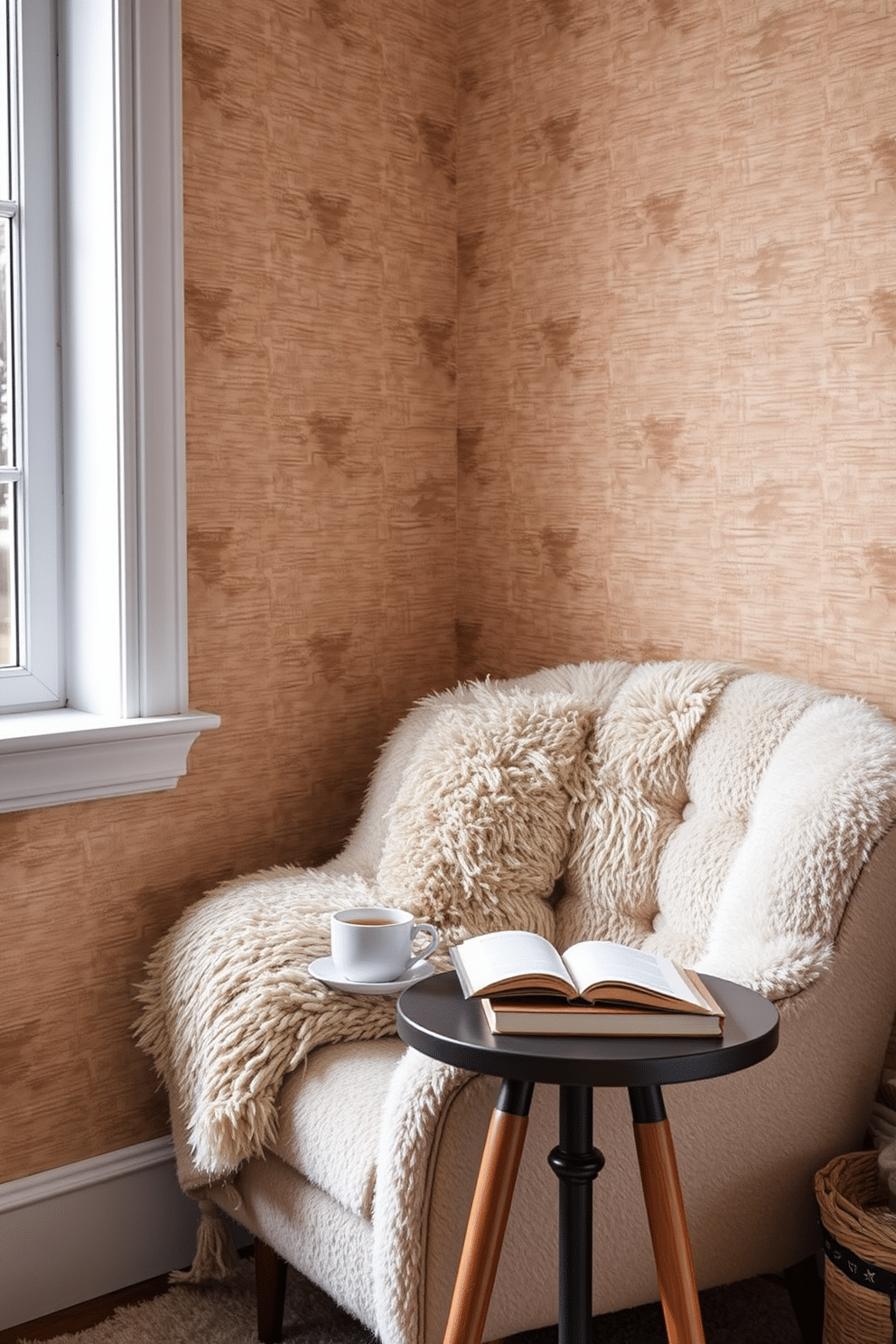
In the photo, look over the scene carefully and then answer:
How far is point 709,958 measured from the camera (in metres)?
1.56

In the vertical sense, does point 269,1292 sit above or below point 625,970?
below

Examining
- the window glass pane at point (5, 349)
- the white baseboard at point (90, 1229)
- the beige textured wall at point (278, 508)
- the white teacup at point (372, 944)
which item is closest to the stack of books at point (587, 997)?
the white teacup at point (372, 944)

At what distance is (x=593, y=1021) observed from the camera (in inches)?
46.4

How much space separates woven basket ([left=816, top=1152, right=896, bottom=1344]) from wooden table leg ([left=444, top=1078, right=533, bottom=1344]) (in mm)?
481

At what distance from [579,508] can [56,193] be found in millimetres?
1009

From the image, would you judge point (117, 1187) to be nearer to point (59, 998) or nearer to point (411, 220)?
point (59, 998)

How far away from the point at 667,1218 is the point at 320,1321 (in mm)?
869

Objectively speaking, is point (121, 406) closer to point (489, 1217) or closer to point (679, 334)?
point (679, 334)

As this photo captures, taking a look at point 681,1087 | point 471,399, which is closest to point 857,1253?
Result: point 681,1087

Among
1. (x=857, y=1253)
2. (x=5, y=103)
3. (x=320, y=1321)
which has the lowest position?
(x=320, y=1321)

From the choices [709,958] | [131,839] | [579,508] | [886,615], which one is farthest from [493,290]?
[709,958]

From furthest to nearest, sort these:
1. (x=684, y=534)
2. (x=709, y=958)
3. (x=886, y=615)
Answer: (x=684, y=534), (x=886, y=615), (x=709, y=958)

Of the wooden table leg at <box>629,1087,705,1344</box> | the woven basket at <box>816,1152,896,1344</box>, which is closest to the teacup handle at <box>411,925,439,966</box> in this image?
the wooden table leg at <box>629,1087,705,1344</box>

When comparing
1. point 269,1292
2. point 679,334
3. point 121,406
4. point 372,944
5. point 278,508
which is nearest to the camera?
point 372,944
